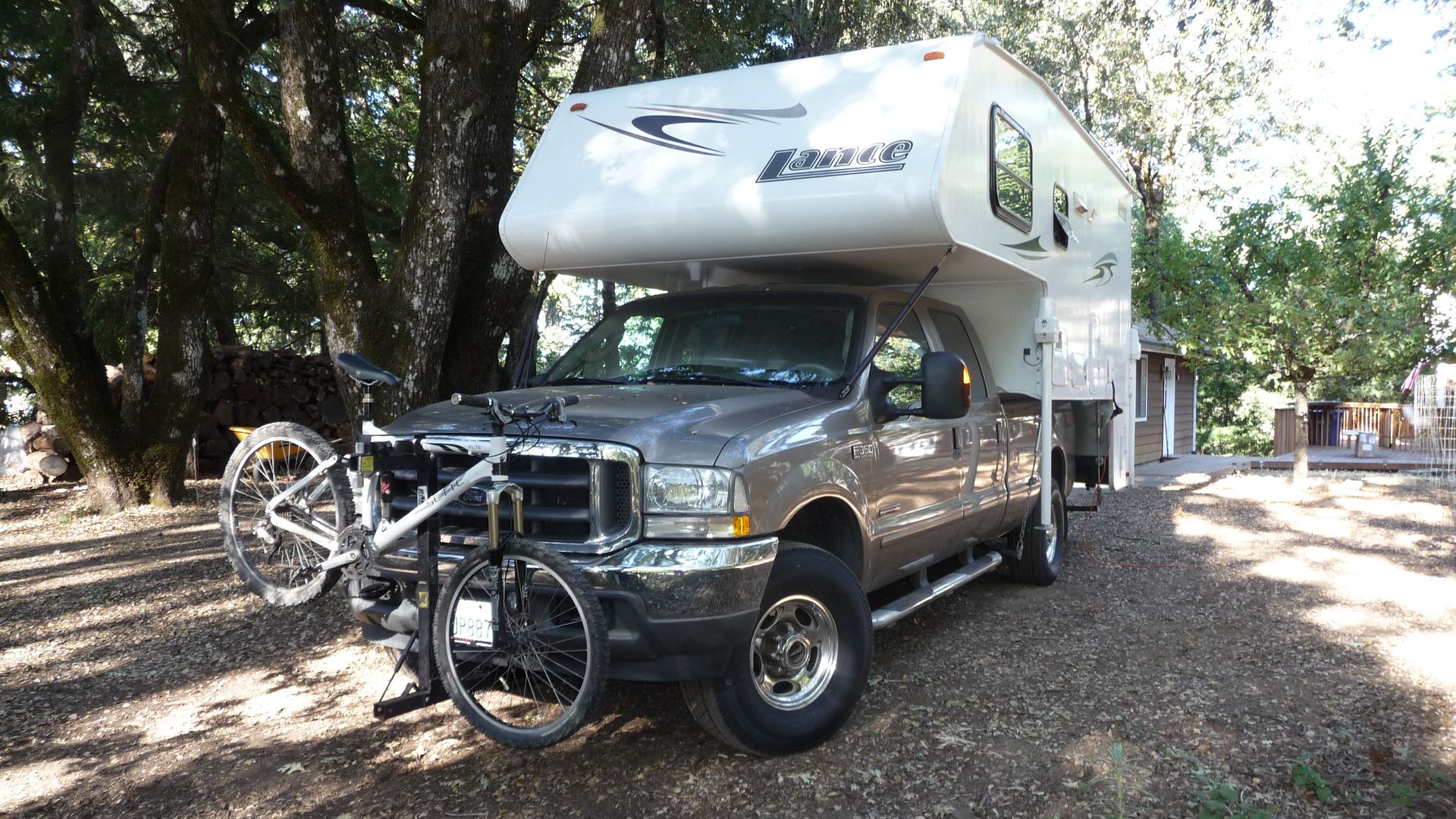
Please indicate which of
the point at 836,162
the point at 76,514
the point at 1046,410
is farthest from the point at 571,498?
the point at 76,514

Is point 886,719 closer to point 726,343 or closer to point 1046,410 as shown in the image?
point 726,343

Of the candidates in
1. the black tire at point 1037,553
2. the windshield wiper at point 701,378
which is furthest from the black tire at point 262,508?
the black tire at point 1037,553

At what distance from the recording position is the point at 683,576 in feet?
11.7

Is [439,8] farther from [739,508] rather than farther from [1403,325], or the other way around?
[1403,325]

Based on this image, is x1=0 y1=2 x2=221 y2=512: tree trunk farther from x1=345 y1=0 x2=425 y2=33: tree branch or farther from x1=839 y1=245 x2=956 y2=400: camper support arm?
x1=839 y1=245 x2=956 y2=400: camper support arm

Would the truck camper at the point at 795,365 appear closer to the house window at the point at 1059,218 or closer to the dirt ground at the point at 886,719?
the house window at the point at 1059,218

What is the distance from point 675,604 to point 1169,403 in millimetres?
19561

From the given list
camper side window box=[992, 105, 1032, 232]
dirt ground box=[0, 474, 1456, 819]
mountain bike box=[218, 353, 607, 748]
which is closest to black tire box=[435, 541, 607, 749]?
mountain bike box=[218, 353, 607, 748]

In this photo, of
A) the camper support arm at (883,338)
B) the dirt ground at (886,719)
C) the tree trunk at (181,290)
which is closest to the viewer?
the dirt ground at (886,719)

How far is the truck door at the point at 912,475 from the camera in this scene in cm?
480

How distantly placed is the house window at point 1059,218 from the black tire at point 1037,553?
172cm

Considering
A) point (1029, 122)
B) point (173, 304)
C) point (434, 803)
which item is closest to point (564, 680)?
point (434, 803)

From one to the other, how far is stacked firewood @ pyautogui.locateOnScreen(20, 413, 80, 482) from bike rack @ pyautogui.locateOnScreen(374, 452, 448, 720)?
10.7 metres

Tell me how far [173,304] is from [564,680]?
342 inches
